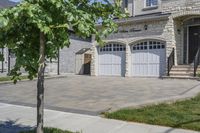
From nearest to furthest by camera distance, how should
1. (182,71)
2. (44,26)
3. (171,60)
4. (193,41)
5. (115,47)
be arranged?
(44,26)
(182,71)
(171,60)
(193,41)
(115,47)

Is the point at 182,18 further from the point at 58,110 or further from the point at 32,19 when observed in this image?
the point at 32,19

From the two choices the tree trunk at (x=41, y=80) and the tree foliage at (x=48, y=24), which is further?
the tree trunk at (x=41, y=80)

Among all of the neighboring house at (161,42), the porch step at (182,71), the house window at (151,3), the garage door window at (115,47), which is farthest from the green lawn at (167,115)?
the house window at (151,3)

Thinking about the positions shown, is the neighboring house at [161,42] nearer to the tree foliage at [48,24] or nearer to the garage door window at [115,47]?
the garage door window at [115,47]

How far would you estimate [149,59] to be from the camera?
22.3 meters

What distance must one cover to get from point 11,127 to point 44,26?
420 centimetres

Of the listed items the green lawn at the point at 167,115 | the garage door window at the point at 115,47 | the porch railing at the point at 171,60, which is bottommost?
the green lawn at the point at 167,115

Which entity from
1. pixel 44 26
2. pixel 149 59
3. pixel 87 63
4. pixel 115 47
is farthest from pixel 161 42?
pixel 44 26

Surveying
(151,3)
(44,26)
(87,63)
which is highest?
(151,3)

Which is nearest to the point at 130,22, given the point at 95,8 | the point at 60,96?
the point at 60,96

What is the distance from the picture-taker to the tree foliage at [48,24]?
466 centimetres

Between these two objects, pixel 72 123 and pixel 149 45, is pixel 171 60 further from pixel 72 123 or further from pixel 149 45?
pixel 72 123

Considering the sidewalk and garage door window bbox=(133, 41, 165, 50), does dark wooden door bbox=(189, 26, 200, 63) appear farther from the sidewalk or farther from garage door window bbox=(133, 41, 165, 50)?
the sidewalk

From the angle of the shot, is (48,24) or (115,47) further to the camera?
(115,47)
